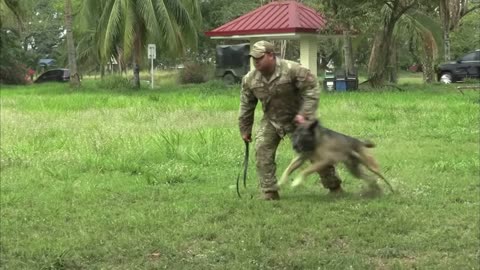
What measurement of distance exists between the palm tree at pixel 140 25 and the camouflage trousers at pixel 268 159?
21.0 m

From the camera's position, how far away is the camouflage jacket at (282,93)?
6.17 m

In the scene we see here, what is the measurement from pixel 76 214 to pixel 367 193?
289 cm

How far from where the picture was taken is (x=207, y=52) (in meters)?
49.9

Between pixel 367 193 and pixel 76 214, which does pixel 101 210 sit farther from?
pixel 367 193

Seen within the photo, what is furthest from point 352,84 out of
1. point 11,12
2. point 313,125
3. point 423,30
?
point 313,125

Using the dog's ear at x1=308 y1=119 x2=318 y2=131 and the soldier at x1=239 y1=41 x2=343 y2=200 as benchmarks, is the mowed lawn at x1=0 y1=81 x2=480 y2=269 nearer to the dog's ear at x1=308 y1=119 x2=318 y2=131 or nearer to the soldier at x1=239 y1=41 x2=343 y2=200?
the soldier at x1=239 y1=41 x2=343 y2=200

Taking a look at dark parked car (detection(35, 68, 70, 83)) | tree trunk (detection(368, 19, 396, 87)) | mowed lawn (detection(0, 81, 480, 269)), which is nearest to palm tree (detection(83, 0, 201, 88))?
tree trunk (detection(368, 19, 396, 87))

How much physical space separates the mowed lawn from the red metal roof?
12.6 meters

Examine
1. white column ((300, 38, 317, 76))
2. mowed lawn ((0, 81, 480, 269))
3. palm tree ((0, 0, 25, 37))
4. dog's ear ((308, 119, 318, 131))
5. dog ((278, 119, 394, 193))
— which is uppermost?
palm tree ((0, 0, 25, 37))

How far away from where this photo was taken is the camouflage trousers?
6934 millimetres

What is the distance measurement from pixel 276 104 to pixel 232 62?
99.0 feet

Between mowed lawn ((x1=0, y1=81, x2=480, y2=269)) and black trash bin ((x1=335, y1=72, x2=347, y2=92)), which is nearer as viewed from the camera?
mowed lawn ((x1=0, y1=81, x2=480, y2=269))

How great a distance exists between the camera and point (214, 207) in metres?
6.85

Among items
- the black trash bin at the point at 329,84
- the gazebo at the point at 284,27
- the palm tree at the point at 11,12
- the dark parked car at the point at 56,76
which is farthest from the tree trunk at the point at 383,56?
the dark parked car at the point at 56,76
